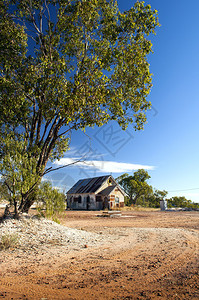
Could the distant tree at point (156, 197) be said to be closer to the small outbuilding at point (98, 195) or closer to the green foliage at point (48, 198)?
the small outbuilding at point (98, 195)

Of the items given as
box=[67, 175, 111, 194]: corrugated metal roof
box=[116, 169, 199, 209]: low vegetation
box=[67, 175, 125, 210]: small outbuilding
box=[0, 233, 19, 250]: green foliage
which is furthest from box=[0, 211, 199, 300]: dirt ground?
box=[116, 169, 199, 209]: low vegetation

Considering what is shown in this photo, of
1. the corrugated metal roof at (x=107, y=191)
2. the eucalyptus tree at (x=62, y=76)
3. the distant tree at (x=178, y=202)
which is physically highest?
the eucalyptus tree at (x=62, y=76)

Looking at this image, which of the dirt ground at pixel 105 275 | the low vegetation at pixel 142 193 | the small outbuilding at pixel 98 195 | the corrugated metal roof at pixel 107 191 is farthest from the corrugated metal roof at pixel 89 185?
the dirt ground at pixel 105 275

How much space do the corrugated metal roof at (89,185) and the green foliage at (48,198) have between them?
28694 mm

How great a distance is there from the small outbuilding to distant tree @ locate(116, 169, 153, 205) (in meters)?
22.6

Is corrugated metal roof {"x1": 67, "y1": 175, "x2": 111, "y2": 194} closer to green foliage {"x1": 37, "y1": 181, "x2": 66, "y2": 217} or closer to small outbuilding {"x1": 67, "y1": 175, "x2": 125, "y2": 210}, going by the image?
small outbuilding {"x1": 67, "y1": 175, "x2": 125, "y2": 210}

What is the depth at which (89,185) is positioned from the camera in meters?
43.1

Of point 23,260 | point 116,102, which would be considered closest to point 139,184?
point 116,102

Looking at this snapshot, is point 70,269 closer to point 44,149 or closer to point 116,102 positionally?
point 44,149

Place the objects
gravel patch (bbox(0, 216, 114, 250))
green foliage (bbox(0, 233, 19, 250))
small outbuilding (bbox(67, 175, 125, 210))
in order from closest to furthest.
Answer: green foliage (bbox(0, 233, 19, 250)), gravel patch (bbox(0, 216, 114, 250)), small outbuilding (bbox(67, 175, 125, 210))

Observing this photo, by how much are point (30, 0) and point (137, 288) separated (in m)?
12.5

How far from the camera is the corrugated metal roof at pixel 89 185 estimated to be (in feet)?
133

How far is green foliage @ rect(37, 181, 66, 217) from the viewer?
991 centimetres

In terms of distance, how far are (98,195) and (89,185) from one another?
4.71 m
